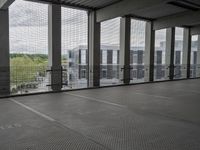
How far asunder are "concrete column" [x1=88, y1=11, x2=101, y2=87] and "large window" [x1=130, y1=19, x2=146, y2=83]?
2378 mm

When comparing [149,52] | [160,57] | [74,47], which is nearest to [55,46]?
[74,47]

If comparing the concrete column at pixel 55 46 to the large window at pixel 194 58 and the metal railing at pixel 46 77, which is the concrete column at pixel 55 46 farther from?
the large window at pixel 194 58

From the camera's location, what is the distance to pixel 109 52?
1098cm

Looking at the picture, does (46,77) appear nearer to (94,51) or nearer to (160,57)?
(94,51)

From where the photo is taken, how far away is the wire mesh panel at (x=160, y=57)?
1231 centimetres

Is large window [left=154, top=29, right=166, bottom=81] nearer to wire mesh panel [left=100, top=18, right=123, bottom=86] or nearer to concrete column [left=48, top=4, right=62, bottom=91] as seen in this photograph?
wire mesh panel [left=100, top=18, right=123, bottom=86]

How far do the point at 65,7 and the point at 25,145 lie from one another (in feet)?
22.4

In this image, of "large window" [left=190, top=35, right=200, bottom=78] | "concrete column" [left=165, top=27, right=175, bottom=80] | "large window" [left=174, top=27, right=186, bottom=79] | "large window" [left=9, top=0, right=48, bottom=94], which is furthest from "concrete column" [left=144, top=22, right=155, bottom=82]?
"large window" [left=9, top=0, right=48, bottom=94]

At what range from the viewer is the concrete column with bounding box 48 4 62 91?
777 centimetres

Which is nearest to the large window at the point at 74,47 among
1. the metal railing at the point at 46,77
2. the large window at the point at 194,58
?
the metal railing at the point at 46,77

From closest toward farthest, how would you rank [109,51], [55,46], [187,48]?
[55,46], [109,51], [187,48]

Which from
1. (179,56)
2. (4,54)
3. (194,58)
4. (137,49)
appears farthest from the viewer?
(194,58)

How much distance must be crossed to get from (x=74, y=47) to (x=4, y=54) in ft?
9.97

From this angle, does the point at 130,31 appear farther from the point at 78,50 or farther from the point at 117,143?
the point at 117,143
